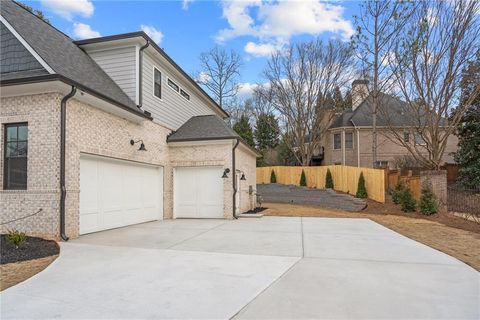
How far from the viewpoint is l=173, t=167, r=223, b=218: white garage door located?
1382cm

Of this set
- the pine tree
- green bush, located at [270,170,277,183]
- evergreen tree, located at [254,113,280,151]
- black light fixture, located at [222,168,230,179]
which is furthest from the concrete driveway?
evergreen tree, located at [254,113,280,151]

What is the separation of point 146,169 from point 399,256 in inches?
360

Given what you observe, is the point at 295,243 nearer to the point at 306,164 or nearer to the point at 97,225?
the point at 97,225

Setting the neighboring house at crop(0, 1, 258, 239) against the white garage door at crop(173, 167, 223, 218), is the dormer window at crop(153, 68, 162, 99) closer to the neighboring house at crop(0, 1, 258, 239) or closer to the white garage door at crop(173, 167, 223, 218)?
the neighboring house at crop(0, 1, 258, 239)

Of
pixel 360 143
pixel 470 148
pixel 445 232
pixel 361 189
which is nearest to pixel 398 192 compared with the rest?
pixel 361 189

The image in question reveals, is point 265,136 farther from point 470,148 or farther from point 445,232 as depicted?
point 445,232

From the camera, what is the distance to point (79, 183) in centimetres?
895

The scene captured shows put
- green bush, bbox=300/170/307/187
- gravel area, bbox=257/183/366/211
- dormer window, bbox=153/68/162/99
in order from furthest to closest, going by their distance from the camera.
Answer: green bush, bbox=300/170/307/187, gravel area, bbox=257/183/366/211, dormer window, bbox=153/68/162/99

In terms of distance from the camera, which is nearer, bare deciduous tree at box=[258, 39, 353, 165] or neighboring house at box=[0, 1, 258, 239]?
neighboring house at box=[0, 1, 258, 239]

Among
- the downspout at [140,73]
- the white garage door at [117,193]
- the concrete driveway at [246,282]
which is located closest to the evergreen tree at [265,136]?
the white garage door at [117,193]

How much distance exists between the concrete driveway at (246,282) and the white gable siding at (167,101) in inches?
249

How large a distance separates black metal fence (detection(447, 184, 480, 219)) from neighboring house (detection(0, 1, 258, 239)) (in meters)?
9.65

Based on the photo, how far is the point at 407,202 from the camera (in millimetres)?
16312

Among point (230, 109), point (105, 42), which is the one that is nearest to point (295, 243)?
point (105, 42)
